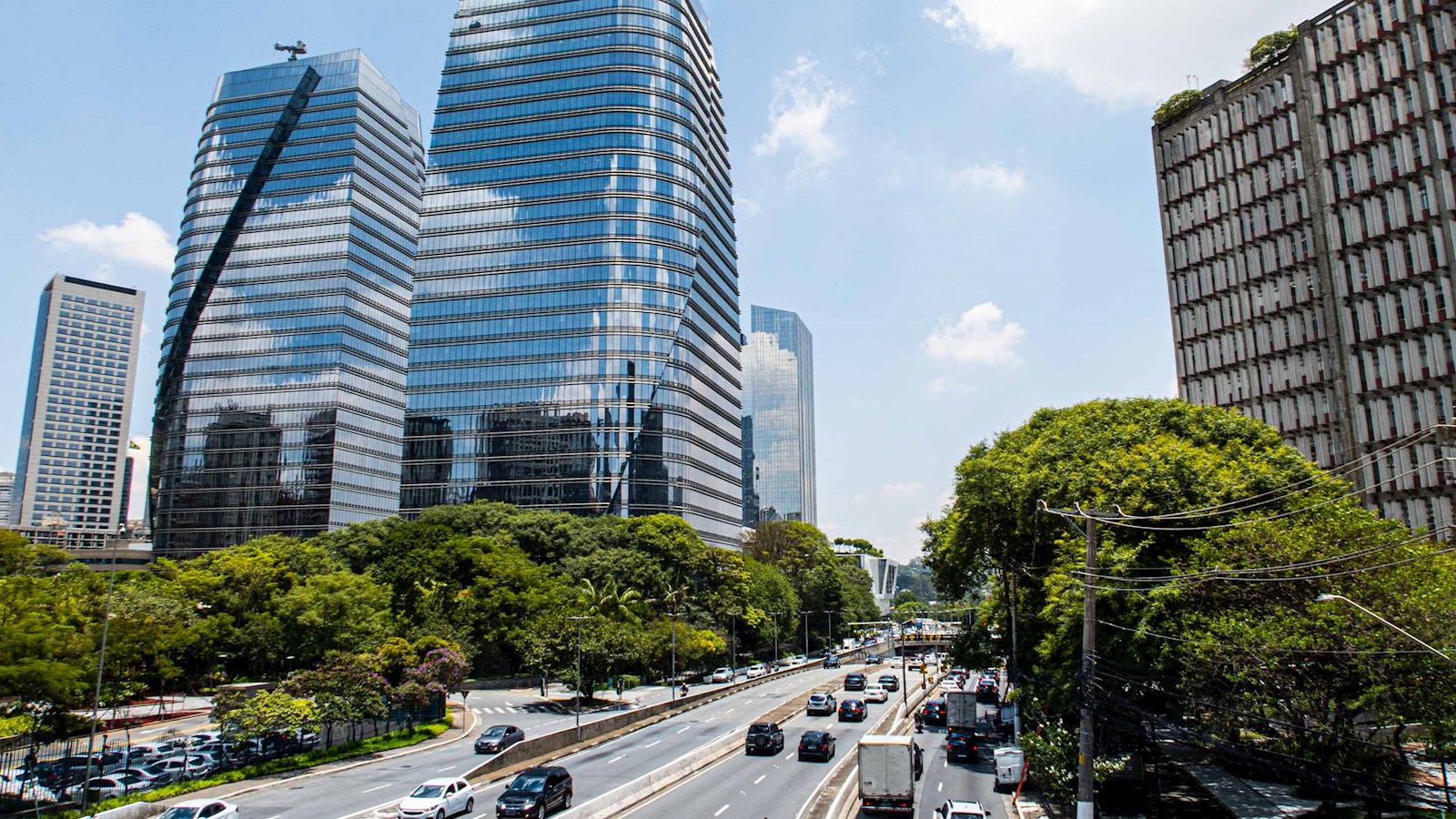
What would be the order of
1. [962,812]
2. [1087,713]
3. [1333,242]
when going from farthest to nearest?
[1333,242] < [962,812] < [1087,713]

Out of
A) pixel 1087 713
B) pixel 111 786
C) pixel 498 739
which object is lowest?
pixel 498 739

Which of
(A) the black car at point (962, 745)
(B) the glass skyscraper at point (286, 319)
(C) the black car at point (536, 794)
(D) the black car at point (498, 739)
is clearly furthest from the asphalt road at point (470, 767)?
(B) the glass skyscraper at point (286, 319)

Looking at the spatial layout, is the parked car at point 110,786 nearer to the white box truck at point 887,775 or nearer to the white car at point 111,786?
the white car at point 111,786

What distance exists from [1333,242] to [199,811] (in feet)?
258

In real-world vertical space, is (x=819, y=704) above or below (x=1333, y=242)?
below

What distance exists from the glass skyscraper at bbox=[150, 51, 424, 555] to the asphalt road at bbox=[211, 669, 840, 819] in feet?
294

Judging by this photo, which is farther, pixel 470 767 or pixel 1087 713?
pixel 470 767

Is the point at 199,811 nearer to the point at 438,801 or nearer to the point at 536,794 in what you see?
the point at 438,801

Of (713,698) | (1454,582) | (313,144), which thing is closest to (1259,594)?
(1454,582)

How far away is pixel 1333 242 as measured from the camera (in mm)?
68312

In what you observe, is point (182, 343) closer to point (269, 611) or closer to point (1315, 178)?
point (269, 611)

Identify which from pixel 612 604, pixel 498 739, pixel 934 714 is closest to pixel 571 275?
pixel 612 604

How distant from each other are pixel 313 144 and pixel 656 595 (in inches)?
4313

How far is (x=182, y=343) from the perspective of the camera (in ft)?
492
